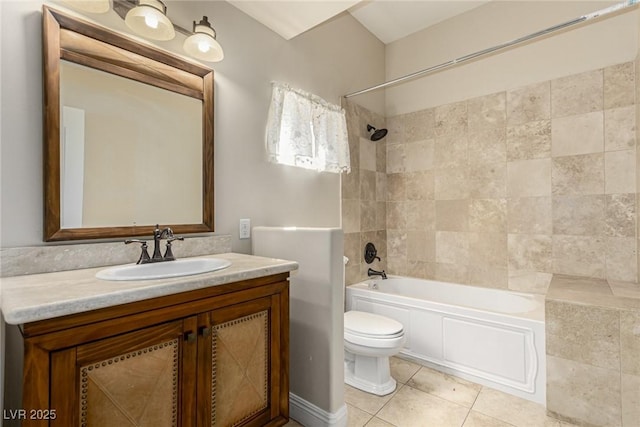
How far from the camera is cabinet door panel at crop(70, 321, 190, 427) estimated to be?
0.81 meters

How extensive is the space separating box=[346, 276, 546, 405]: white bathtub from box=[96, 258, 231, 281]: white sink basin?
152 centimetres

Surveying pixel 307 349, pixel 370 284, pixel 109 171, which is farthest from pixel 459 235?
pixel 109 171

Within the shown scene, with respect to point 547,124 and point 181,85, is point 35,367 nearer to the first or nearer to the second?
point 181,85

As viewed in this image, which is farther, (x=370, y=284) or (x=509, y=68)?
(x=370, y=284)

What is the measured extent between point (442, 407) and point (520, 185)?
6.03 feet

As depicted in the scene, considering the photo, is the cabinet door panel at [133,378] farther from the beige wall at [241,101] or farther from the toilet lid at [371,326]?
the toilet lid at [371,326]

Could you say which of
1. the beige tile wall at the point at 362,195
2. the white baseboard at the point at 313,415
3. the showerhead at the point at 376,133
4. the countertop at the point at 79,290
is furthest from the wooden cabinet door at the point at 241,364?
the showerhead at the point at 376,133

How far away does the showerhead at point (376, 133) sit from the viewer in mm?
2939

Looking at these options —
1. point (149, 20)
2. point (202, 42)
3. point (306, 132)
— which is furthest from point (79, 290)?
point (306, 132)

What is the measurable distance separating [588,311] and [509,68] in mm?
2041

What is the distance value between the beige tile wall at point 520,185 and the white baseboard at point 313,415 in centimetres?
168

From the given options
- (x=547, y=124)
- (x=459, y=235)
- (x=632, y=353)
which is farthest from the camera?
(x=459, y=235)

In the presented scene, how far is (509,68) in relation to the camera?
257 cm

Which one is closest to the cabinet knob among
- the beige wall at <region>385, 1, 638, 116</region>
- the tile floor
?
the tile floor
